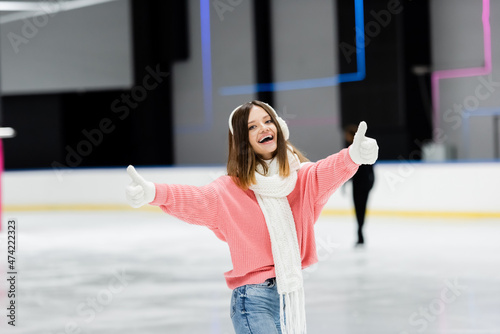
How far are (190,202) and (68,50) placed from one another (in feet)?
45.9

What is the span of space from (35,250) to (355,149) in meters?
6.28

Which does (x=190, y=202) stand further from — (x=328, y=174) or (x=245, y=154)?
(x=328, y=174)

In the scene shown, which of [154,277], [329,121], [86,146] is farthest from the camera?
[86,146]

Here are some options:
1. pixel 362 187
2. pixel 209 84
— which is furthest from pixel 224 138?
pixel 362 187

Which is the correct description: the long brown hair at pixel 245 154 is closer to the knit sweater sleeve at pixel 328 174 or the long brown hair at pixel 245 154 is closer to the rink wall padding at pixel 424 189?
the knit sweater sleeve at pixel 328 174

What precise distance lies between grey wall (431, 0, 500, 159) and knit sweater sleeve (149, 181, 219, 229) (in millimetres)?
10456

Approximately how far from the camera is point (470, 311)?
13.3 ft

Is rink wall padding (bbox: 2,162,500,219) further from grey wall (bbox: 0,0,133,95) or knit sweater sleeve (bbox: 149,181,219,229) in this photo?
knit sweater sleeve (bbox: 149,181,219,229)

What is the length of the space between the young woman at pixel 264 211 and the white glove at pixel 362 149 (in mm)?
63

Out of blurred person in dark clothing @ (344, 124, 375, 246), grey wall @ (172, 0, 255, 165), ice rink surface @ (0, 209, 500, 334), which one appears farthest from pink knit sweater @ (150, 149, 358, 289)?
grey wall @ (172, 0, 255, 165)

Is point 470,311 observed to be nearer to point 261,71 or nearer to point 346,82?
point 346,82

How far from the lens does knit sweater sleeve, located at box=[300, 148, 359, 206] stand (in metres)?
1.98

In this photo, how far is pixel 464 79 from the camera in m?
12.1

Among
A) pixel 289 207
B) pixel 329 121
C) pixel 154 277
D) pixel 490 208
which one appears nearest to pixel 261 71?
pixel 329 121
